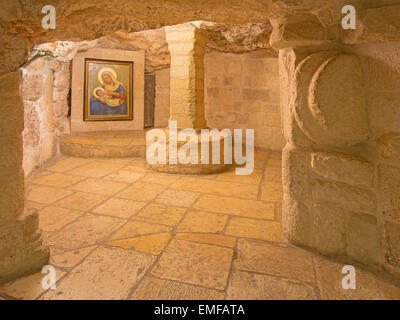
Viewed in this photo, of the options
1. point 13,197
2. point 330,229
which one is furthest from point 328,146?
point 13,197

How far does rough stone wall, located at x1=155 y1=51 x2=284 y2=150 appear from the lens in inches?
220

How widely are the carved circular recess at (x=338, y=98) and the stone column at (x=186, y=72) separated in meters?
2.78

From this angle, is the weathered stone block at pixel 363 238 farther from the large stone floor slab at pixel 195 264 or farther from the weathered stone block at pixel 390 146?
the large stone floor slab at pixel 195 264

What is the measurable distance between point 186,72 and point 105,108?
247 centimetres

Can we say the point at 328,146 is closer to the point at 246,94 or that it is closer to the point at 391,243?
the point at 391,243

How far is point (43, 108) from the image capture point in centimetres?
421

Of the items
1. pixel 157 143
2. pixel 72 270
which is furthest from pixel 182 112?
pixel 72 270

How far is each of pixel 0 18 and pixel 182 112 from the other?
10.2ft

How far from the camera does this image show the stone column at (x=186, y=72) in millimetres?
4168

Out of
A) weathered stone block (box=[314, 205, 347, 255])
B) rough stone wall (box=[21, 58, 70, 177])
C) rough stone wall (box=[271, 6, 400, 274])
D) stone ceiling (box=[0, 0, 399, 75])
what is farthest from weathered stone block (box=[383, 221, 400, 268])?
rough stone wall (box=[21, 58, 70, 177])

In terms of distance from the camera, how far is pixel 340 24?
1608 mm

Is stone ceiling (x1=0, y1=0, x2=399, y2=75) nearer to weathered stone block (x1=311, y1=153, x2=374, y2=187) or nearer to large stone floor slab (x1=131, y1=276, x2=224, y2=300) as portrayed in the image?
weathered stone block (x1=311, y1=153, x2=374, y2=187)

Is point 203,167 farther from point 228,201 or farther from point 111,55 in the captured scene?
point 111,55

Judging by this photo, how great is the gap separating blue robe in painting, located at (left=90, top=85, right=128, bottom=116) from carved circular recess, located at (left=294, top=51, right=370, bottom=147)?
16.5 ft
